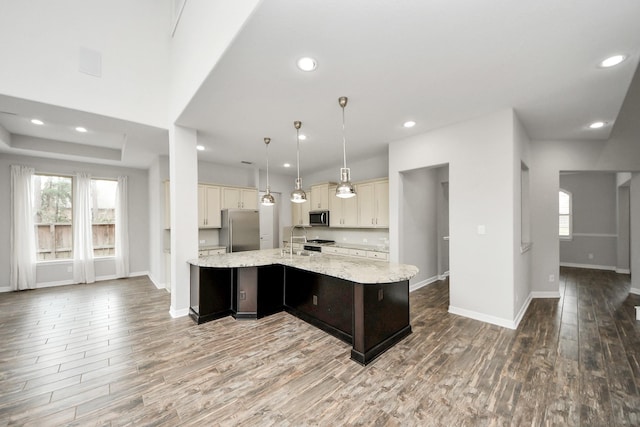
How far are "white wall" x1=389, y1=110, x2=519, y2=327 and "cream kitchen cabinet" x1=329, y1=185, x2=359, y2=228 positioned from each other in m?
1.96

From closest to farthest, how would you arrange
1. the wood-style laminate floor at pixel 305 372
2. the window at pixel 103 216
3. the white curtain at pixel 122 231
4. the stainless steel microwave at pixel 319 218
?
the wood-style laminate floor at pixel 305 372 → the window at pixel 103 216 → the white curtain at pixel 122 231 → the stainless steel microwave at pixel 319 218

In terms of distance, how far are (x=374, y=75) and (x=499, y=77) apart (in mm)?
1247

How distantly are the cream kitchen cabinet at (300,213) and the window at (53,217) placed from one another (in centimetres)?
515

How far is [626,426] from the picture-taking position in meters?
1.66

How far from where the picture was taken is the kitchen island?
8.18ft

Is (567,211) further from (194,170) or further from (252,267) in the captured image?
(194,170)

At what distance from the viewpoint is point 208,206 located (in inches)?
211

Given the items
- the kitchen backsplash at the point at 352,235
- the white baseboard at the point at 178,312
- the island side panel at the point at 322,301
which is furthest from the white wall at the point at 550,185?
the white baseboard at the point at 178,312

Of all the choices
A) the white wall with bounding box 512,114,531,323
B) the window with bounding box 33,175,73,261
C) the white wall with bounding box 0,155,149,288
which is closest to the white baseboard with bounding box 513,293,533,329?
the white wall with bounding box 512,114,531,323

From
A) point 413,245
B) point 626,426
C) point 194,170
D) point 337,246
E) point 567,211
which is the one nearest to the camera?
point 626,426

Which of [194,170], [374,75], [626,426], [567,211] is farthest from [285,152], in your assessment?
[567,211]

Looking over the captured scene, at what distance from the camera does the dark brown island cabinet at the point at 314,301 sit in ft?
8.23

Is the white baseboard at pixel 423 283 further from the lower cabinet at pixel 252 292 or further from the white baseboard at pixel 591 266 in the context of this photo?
the white baseboard at pixel 591 266

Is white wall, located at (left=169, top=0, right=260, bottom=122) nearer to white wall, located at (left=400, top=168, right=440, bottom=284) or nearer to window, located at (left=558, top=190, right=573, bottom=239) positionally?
white wall, located at (left=400, top=168, right=440, bottom=284)
